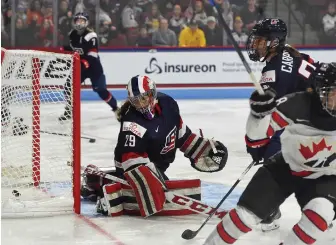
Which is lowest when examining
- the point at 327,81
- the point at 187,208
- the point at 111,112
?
the point at 111,112

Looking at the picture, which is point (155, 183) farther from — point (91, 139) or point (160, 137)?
point (91, 139)

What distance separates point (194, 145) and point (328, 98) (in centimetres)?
158

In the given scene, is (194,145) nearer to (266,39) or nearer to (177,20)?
(266,39)

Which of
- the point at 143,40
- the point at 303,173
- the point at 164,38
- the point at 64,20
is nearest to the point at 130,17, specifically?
the point at 143,40

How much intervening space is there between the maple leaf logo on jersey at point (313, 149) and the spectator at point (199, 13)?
7552mm

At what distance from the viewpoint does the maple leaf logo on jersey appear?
2.88 m

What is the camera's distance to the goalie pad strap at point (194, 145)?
429cm

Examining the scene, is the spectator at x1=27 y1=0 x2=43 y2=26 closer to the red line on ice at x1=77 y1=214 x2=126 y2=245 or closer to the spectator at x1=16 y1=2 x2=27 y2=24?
the spectator at x1=16 y1=2 x2=27 y2=24

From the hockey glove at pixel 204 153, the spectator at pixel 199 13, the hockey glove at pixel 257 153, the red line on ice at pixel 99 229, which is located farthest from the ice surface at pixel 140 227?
the spectator at pixel 199 13

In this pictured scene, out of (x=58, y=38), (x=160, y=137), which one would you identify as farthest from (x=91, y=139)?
(x=58, y=38)

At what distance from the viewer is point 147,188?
388 cm

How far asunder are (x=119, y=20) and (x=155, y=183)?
6544 millimetres

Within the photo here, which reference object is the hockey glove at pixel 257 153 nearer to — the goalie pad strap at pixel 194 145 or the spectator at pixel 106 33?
the goalie pad strap at pixel 194 145

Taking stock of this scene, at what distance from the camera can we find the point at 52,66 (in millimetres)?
5039
